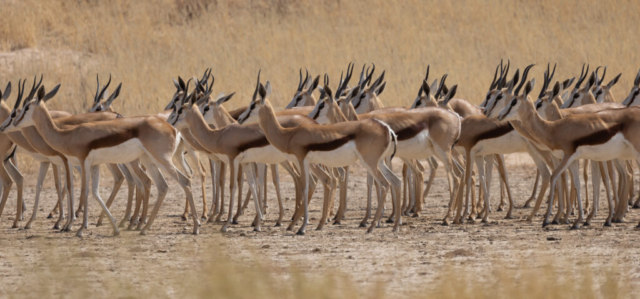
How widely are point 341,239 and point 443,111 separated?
293 cm

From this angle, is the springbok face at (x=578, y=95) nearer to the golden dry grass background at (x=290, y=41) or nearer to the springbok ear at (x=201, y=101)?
the springbok ear at (x=201, y=101)

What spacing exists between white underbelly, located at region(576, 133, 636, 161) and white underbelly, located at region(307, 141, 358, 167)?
288cm

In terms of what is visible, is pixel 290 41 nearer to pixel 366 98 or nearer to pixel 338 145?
pixel 366 98

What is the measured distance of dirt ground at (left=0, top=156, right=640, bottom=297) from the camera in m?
9.03

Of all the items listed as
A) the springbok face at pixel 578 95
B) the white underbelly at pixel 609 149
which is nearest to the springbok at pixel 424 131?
the white underbelly at pixel 609 149

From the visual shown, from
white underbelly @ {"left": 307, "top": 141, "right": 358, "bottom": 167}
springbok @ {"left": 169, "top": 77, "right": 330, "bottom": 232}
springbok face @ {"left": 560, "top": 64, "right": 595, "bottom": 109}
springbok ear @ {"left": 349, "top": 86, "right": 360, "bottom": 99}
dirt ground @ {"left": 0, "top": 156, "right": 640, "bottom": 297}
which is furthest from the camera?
→ springbok face @ {"left": 560, "top": 64, "right": 595, "bottom": 109}

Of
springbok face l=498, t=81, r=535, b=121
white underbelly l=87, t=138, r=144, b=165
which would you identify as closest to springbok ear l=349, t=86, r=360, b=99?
springbok face l=498, t=81, r=535, b=121

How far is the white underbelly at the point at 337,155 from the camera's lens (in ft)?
39.7

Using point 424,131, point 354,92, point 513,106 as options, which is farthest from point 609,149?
point 354,92

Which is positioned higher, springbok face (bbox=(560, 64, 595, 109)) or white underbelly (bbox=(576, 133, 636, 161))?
springbok face (bbox=(560, 64, 595, 109))

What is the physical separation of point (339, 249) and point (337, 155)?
5.85 ft

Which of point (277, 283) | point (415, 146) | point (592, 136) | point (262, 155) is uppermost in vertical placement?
point (592, 136)

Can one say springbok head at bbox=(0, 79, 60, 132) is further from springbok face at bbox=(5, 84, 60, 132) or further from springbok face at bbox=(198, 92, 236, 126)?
springbok face at bbox=(198, 92, 236, 126)

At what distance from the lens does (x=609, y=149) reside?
1183 centimetres
